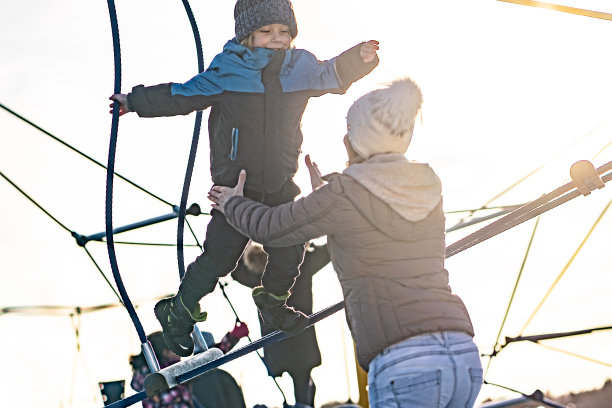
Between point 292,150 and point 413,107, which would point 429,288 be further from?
point 292,150

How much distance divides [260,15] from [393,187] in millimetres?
1022

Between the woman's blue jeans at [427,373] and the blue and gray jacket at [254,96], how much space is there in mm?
1057

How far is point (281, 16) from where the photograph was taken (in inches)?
120

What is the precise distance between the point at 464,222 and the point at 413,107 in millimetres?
→ 4045

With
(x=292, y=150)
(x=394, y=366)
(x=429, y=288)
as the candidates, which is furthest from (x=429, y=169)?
(x=292, y=150)

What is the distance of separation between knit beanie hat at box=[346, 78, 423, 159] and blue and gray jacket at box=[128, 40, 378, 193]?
0.65m

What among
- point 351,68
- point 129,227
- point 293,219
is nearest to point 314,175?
point 293,219

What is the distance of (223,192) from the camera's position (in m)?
2.71

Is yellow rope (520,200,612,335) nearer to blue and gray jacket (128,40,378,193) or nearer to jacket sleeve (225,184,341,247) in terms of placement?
blue and gray jacket (128,40,378,193)

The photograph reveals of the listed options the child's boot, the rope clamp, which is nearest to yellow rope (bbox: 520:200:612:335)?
the rope clamp

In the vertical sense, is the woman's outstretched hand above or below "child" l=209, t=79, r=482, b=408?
above

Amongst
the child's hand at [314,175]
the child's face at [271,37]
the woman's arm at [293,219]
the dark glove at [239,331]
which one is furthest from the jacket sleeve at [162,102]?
the dark glove at [239,331]

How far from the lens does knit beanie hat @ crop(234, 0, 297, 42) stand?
9.97 ft

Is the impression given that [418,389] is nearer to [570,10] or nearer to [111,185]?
[111,185]
